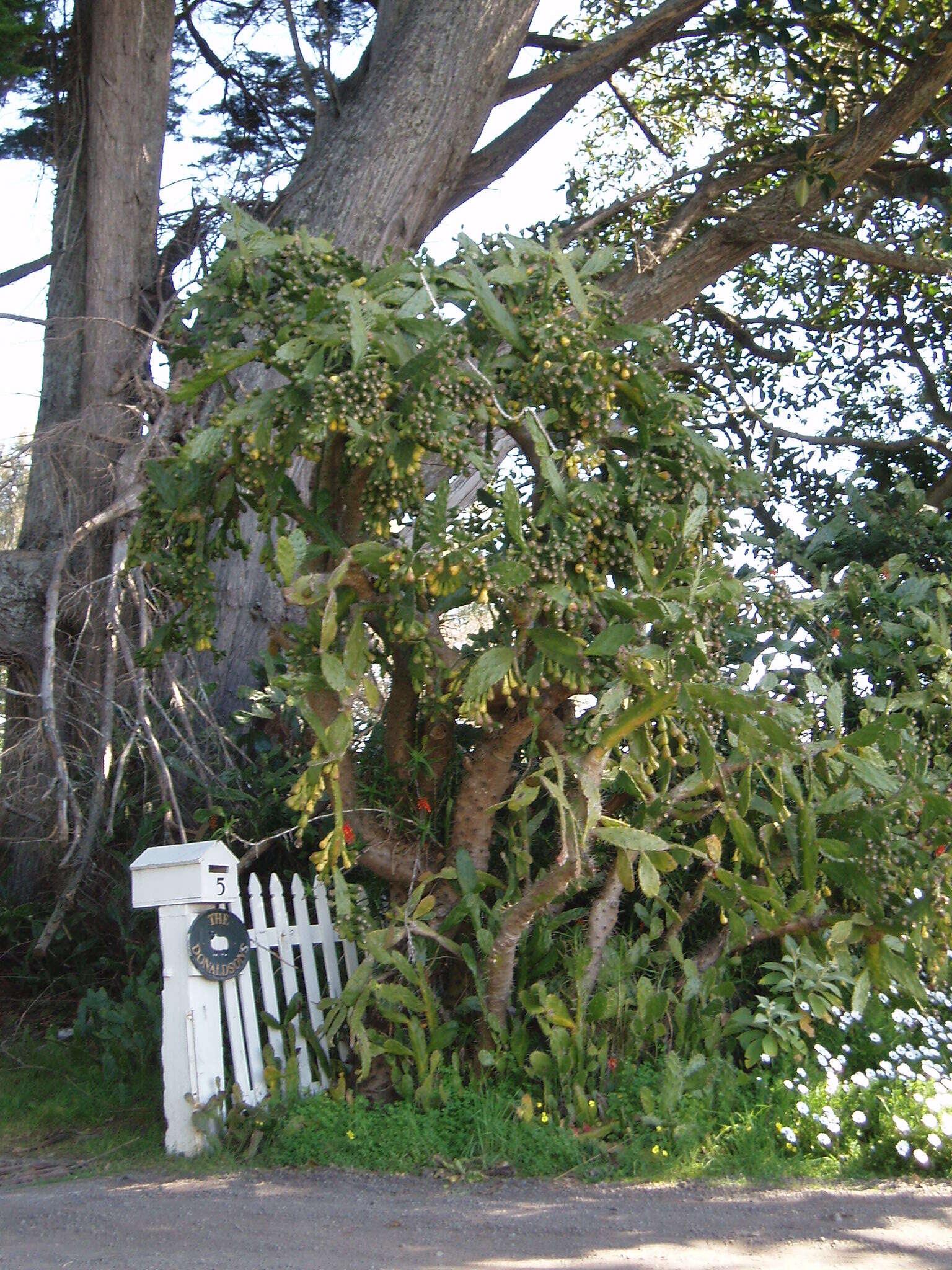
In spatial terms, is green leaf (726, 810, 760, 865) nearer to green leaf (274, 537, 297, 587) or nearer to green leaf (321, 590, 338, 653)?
green leaf (321, 590, 338, 653)

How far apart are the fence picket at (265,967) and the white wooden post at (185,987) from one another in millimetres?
111

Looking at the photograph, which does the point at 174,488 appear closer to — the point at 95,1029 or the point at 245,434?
the point at 245,434

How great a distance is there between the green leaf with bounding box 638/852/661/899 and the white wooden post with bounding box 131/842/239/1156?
1.83 metres

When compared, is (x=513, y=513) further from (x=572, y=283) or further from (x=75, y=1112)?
(x=75, y=1112)

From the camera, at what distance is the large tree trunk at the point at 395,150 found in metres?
7.44

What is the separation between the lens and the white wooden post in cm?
476

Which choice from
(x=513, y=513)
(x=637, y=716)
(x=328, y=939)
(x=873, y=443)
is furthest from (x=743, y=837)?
(x=873, y=443)

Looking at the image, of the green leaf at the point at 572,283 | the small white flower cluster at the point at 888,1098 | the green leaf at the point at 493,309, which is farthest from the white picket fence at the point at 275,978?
the green leaf at the point at 572,283

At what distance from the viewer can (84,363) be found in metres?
7.82

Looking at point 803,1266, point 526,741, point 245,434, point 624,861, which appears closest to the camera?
point 803,1266

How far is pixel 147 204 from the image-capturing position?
821 centimetres

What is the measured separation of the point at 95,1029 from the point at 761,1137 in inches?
140

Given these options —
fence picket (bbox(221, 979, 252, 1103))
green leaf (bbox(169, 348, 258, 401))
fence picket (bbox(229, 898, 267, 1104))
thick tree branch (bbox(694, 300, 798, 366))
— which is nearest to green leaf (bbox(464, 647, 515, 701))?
green leaf (bbox(169, 348, 258, 401))

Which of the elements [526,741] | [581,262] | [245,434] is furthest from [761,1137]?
[581,262]
